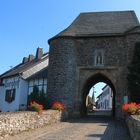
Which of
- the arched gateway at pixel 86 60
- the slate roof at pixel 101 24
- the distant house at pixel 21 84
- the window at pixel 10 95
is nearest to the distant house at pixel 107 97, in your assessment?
the distant house at pixel 21 84

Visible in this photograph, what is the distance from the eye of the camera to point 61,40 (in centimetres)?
2652

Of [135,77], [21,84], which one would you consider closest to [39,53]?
[21,84]

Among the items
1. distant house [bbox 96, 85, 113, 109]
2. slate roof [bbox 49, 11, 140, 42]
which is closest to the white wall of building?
distant house [bbox 96, 85, 113, 109]

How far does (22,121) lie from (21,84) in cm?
2087

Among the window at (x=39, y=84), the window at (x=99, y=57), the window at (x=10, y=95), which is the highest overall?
the window at (x=99, y=57)

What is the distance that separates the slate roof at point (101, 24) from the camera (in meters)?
26.7

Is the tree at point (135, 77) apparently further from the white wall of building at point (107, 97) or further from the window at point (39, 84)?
the white wall of building at point (107, 97)

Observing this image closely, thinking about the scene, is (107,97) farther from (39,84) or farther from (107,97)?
(39,84)

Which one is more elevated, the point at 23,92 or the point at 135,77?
the point at 135,77

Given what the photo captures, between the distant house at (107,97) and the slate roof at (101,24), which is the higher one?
the slate roof at (101,24)

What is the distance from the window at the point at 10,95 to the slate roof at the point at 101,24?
11199 mm

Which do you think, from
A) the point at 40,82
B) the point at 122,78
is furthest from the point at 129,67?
the point at 40,82

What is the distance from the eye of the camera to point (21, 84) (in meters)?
34.4

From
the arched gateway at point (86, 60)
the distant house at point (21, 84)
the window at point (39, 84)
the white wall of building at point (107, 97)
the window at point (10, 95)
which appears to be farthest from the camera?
the white wall of building at point (107, 97)
